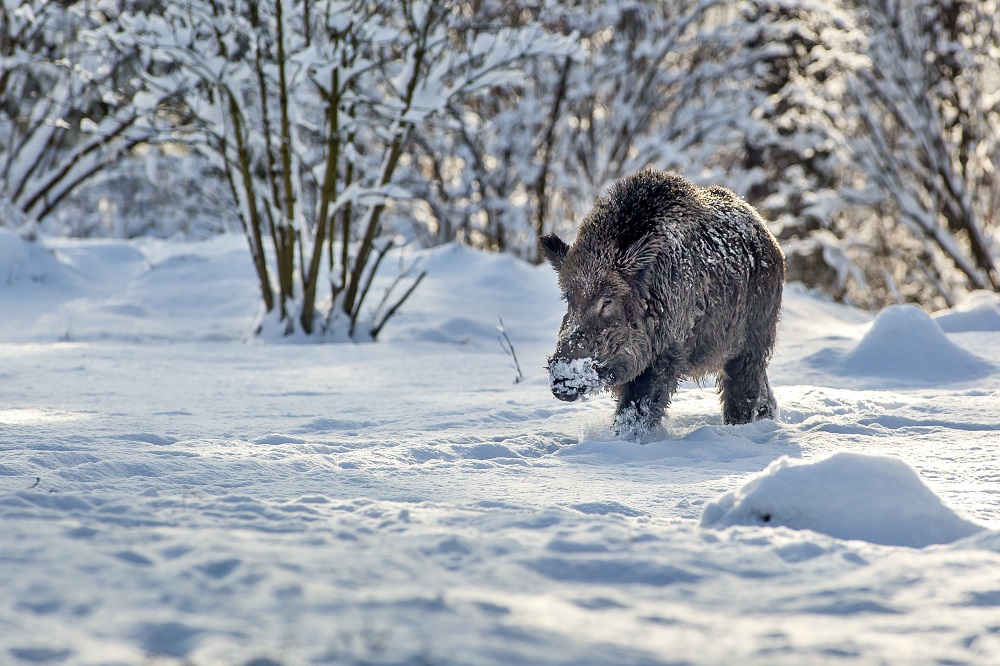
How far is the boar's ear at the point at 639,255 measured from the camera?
13.7 ft

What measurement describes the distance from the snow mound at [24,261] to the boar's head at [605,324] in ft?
21.9

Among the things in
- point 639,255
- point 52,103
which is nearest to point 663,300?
point 639,255

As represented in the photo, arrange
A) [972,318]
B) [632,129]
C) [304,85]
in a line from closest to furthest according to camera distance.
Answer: [304,85] → [972,318] → [632,129]

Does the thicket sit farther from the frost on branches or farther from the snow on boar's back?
the snow on boar's back

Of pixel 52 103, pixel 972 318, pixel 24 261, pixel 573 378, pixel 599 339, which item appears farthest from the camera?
pixel 52 103

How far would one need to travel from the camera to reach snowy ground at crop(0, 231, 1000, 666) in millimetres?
1788

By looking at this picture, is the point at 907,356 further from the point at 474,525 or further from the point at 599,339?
the point at 474,525

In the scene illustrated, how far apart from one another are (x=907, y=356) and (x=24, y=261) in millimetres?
7840

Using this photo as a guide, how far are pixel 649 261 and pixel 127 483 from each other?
2.38 metres

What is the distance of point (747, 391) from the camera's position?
181 inches

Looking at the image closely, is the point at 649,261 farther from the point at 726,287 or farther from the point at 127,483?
the point at 127,483

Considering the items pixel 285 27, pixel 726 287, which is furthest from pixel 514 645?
pixel 285 27

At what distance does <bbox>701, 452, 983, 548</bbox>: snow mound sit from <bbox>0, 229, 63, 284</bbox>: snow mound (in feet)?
26.8

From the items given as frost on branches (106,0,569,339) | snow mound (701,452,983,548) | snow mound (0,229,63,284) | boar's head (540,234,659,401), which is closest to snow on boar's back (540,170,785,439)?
boar's head (540,234,659,401)
